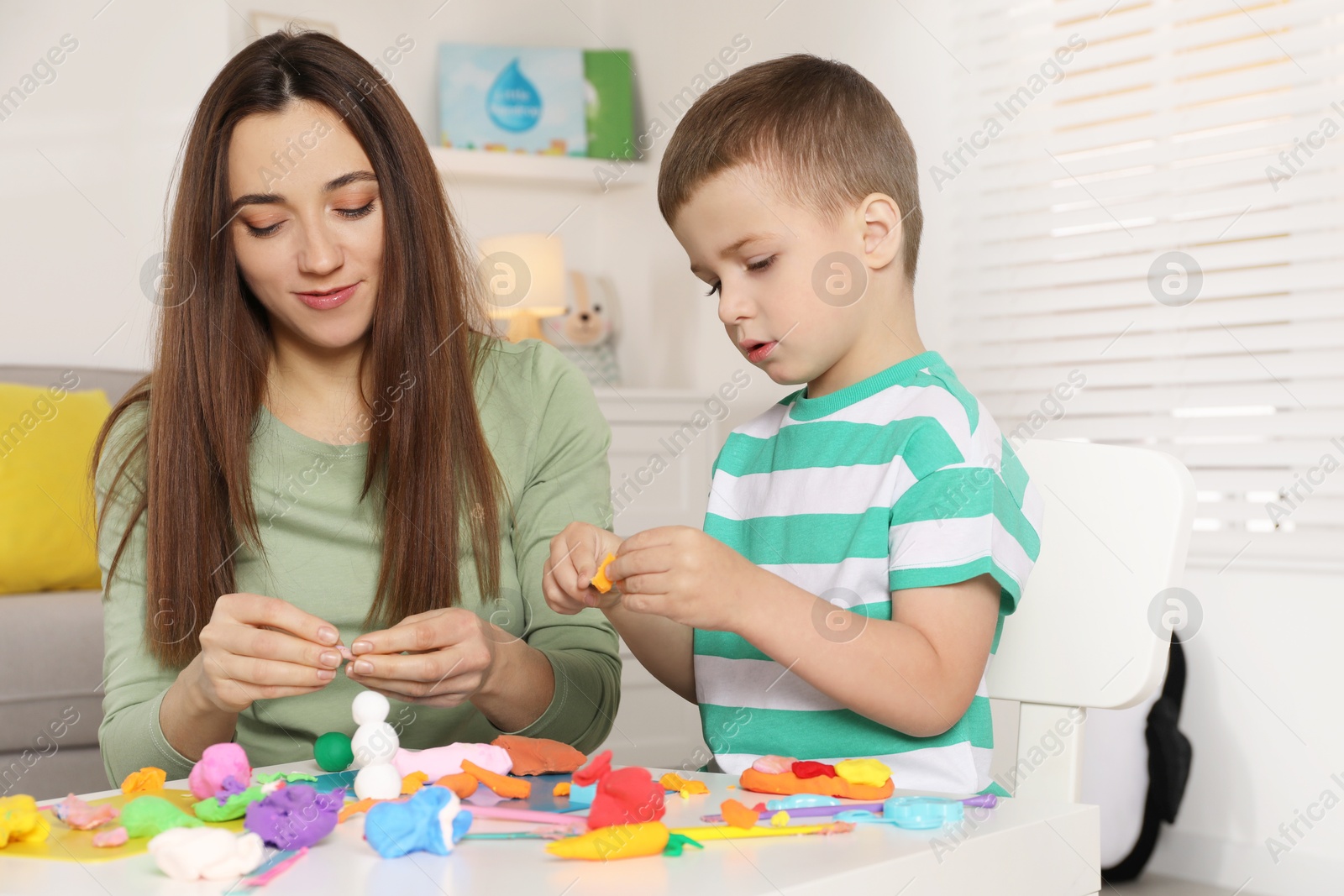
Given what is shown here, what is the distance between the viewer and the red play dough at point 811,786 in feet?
2.08

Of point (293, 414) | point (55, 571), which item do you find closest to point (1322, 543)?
point (293, 414)

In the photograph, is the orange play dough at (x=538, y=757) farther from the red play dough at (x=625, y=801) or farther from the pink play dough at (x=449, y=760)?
the red play dough at (x=625, y=801)

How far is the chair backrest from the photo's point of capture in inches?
32.2

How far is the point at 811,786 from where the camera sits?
65 centimetres

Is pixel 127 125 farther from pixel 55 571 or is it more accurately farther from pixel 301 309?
pixel 301 309

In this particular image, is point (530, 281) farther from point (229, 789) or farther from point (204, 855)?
point (204, 855)

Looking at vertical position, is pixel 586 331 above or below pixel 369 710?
above

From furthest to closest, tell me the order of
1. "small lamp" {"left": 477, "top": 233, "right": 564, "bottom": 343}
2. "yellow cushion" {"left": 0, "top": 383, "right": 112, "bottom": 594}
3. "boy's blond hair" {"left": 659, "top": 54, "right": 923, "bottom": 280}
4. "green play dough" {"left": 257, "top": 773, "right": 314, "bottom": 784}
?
"small lamp" {"left": 477, "top": 233, "right": 564, "bottom": 343}
"yellow cushion" {"left": 0, "top": 383, "right": 112, "bottom": 594}
"boy's blond hair" {"left": 659, "top": 54, "right": 923, "bottom": 280}
"green play dough" {"left": 257, "top": 773, "right": 314, "bottom": 784}

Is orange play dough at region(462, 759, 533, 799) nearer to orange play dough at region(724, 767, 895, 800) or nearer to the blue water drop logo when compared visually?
orange play dough at region(724, 767, 895, 800)

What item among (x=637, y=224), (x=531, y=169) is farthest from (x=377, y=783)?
(x=637, y=224)

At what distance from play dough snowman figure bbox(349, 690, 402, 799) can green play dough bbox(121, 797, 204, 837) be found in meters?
0.09

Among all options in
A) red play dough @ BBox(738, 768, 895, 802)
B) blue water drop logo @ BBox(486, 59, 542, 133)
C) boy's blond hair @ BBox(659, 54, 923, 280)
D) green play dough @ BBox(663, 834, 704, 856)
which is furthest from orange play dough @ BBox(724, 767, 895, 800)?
blue water drop logo @ BBox(486, 59, 542, 133)

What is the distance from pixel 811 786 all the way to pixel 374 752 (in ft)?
0.83

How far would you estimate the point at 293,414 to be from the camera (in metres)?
1.15
